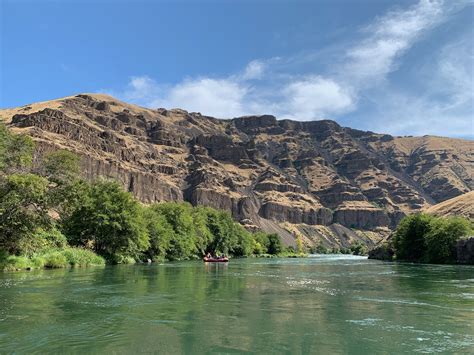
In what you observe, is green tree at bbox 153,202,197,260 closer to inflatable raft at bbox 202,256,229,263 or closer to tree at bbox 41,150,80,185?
inflatable raft at bbox 202,256,229,263

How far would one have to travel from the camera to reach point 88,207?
64.1m

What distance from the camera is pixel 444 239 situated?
81.4 metres

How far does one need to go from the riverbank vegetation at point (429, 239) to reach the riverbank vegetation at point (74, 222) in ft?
150

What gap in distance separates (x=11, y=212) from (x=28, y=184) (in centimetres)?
343

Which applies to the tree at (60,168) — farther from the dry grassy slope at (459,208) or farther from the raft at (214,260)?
the dry grassy slope at (459,208)

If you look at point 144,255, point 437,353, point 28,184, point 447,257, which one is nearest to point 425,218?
point 447,257

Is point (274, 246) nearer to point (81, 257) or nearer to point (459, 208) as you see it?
point (459, 208)

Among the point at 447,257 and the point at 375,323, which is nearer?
the point at 375,323

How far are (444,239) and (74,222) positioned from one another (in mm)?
65023

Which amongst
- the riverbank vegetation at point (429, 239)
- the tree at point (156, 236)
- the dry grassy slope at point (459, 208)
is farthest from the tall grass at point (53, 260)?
the dry grassy slope at point (459, 208)

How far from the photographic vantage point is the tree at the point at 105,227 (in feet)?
209

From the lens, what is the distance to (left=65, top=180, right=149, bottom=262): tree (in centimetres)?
6369

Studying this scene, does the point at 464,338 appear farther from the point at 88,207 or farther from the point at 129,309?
the point at 88,207

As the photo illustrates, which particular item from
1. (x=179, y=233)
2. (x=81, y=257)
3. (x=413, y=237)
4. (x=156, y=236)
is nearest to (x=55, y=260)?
(x=81, y=257)
